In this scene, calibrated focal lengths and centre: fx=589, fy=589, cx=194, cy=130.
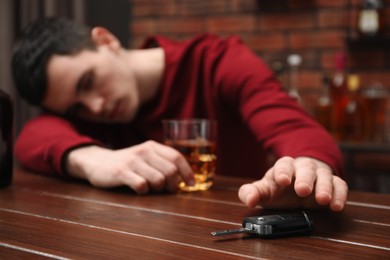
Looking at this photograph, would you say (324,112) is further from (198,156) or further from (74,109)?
(198,156)

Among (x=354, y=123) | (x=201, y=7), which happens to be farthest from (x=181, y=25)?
(x=354, y=123)

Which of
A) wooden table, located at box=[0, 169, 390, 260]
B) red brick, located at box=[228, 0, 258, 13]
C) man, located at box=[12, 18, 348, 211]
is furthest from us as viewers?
red brick, located at box=[228, 0, 258, 13]

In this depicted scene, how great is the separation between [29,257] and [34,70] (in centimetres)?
83

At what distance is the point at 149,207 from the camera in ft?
2.79

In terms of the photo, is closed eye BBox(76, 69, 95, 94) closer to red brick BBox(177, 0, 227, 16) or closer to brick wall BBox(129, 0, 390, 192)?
brick wall BBox(129, 0, 390, 192)

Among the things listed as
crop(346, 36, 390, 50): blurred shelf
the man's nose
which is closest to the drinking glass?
the man's nose

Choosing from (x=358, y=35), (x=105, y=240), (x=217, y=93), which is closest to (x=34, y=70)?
(x=217, y=93)

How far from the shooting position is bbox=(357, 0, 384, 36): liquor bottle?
7.36 feet

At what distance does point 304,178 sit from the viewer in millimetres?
740

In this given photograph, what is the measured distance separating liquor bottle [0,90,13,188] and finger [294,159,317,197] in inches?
20.4

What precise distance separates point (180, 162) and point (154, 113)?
0.62m

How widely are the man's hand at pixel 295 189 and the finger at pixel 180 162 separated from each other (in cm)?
20

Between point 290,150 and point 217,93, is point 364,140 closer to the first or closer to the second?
point 217,93

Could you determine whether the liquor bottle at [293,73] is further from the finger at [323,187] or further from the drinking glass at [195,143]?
the finger at [323,187]
